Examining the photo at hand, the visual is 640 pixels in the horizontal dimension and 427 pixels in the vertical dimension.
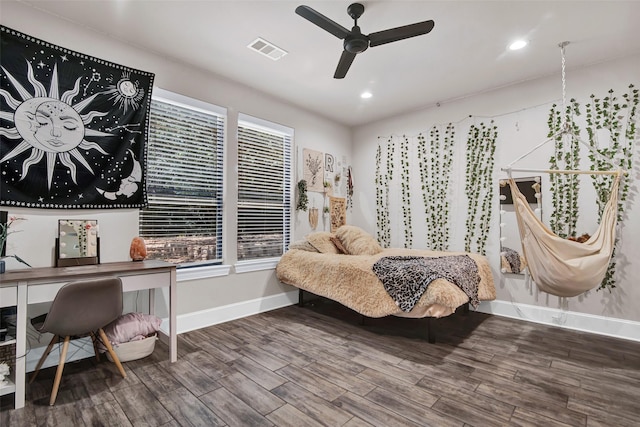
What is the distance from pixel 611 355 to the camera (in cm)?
249

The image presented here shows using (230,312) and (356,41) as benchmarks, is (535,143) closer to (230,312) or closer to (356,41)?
(356,41)

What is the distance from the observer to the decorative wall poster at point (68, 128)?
2.17m

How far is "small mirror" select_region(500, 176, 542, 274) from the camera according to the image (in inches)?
134

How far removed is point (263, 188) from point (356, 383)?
2.49m

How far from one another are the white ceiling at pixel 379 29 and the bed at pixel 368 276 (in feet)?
6.42

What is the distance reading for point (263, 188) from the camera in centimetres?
383

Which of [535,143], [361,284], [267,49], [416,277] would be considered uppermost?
[267,49]

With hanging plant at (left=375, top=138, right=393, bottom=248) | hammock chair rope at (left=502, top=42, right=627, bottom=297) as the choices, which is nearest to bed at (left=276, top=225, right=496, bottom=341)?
hammock chair rope at (left=502, top=42, right=627, bottom=297)

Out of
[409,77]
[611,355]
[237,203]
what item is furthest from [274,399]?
[409,77]

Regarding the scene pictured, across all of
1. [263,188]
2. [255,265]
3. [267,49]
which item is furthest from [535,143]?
[255,265]

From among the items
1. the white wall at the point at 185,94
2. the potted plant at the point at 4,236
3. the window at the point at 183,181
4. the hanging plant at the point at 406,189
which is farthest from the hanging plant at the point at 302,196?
the potted plant at the point at 4,236

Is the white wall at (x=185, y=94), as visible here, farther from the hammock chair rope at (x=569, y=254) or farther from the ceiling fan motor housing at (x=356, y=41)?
the hammock chair rope at (x=569, y=254)

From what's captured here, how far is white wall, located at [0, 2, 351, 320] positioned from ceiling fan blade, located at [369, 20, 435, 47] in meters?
1.89

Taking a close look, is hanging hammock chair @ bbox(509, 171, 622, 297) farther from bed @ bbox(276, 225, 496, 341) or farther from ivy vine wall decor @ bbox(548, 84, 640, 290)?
bed @ bbox(276, 225, 496, 341)
